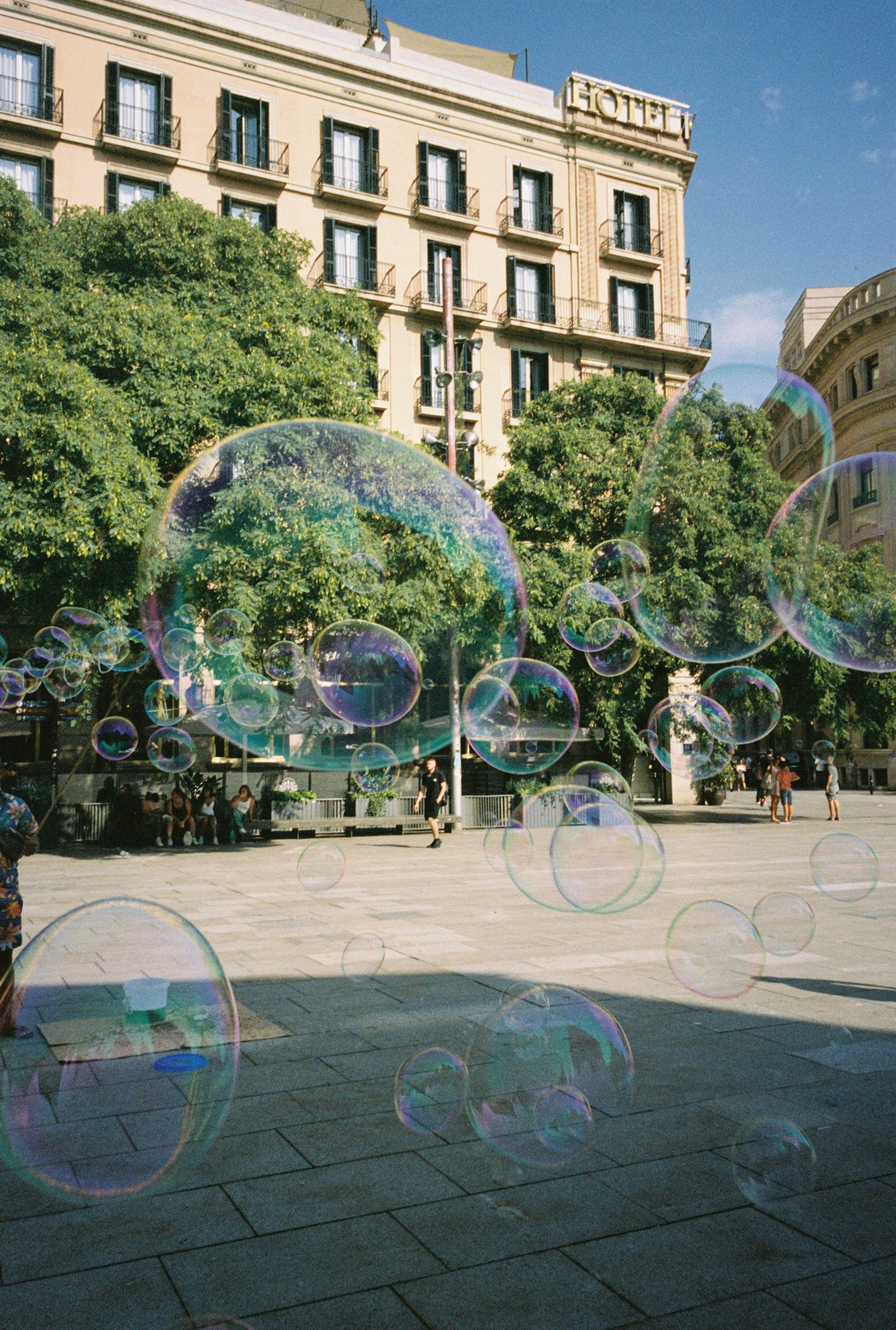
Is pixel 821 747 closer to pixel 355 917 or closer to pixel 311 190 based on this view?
pixel 355 917

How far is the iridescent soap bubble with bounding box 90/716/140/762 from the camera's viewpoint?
18016 millimetres

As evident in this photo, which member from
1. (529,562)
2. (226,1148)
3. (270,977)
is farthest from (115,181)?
(226,1148)

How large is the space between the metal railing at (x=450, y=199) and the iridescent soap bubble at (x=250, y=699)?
1995 centimetres

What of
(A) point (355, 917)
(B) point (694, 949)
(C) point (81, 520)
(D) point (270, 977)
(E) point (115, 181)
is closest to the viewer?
(D) point (270, 977)

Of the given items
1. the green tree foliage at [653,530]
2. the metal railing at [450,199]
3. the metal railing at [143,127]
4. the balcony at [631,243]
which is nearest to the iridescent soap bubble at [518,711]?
the green tree foliage at [653,530]

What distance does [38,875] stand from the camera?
13406mm

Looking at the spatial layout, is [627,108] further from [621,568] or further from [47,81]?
[621,568]

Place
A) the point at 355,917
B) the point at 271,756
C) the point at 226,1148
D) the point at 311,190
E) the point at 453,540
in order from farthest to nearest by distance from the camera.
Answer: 1. the point at 311,190
2. the point at 271,756
3. the point at 453,540
4. the point at 355,917
5. the point at 226,1148

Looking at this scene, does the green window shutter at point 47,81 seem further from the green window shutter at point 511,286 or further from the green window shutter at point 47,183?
the green window shutter at point 511,286

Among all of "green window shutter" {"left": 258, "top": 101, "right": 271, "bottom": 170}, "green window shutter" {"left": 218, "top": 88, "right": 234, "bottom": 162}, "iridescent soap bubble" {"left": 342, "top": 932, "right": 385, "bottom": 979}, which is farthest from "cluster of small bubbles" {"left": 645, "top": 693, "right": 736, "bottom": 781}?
"green window shutter" {"left": 218, "top": 88, "right": 234, "bottom": 162}

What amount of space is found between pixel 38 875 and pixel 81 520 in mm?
4923

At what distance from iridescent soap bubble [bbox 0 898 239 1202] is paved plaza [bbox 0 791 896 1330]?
9 centimetres

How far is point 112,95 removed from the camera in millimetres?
26922

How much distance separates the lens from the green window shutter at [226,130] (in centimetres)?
2819
